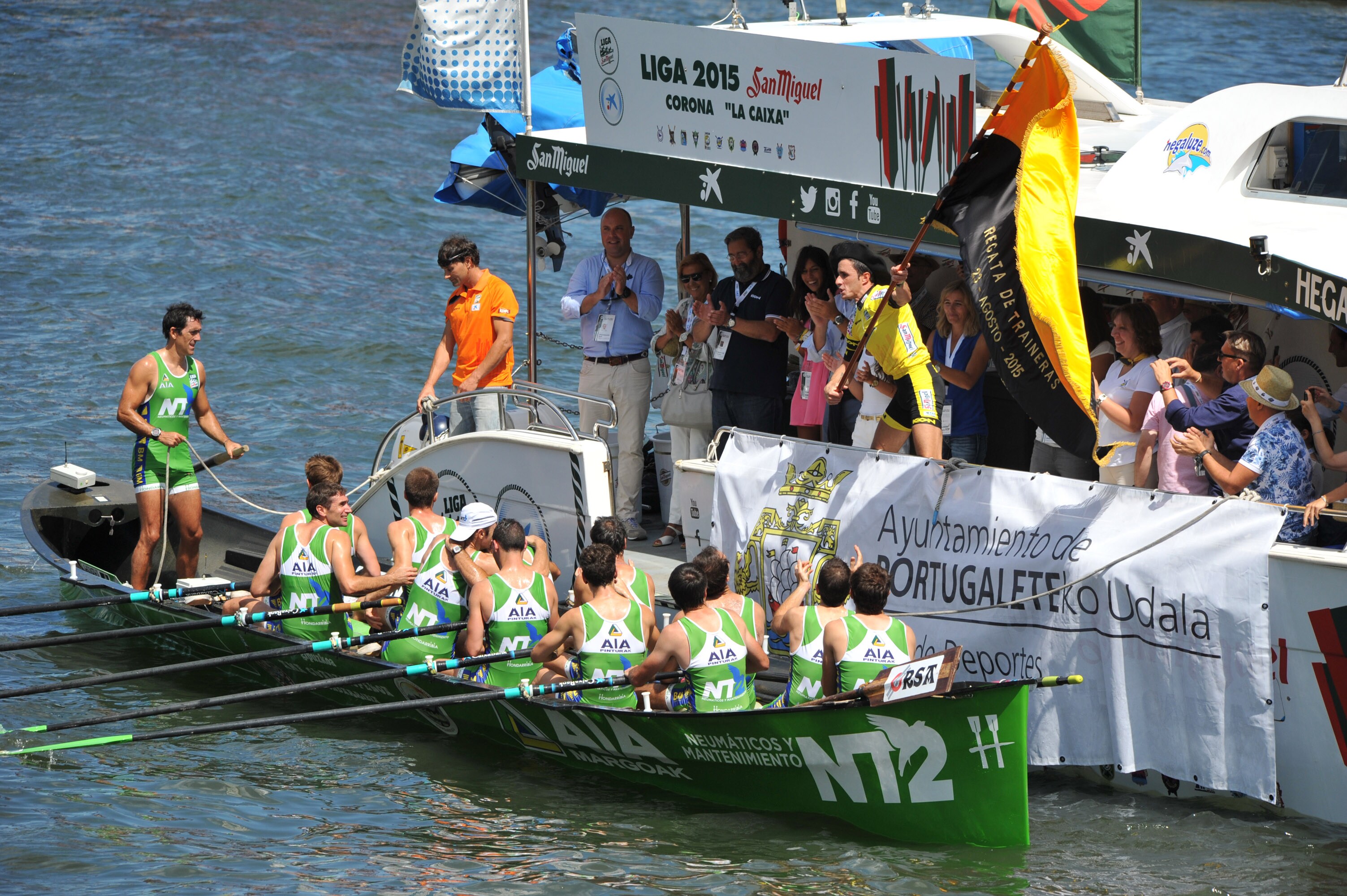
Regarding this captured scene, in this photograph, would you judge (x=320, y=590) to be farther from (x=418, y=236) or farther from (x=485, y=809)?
(x=418, y=236)

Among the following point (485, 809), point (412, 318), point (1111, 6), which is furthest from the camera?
point (412, 318)

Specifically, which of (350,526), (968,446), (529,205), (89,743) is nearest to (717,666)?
(968,446)

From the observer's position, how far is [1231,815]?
7.73m

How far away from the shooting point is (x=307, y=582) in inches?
388

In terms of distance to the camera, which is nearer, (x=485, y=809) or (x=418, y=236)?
(x=485, y=809)

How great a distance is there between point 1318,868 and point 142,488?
8224mm

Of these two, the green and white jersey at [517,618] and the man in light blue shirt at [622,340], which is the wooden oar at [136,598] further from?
the man in light blue shirt at [622,340]

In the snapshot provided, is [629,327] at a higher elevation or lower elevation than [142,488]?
higher

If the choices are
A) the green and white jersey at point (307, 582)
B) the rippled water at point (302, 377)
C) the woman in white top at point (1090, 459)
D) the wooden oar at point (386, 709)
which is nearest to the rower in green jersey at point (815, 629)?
the wooden oar at point (386, 709)

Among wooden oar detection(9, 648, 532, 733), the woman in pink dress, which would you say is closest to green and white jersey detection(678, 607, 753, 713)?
wooden oar detection(9, 648, 532, 733)

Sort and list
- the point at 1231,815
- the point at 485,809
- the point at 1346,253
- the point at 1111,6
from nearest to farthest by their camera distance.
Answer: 1. the point at 1346,253
2. the point at 1231,815
3. the point at 485,809
4. the point at 1111,6

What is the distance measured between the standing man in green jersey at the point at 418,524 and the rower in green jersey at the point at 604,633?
1.33 m

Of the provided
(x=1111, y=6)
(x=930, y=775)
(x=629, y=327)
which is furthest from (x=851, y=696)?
(x=1111, y=6)

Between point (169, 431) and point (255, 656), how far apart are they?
264cm
